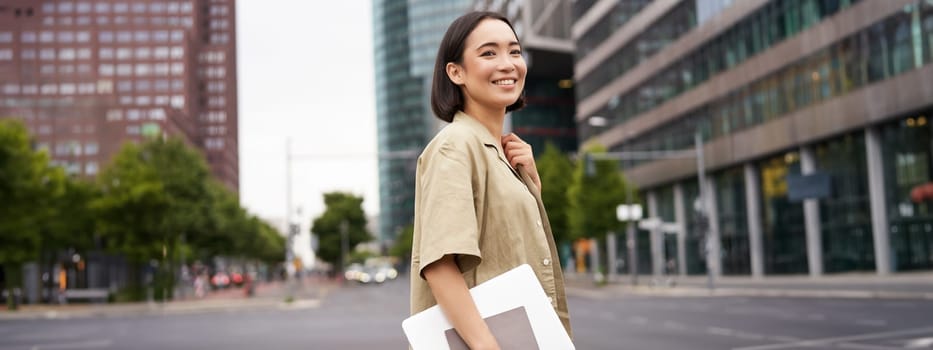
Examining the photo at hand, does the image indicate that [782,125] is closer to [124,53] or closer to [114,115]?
[114,115]

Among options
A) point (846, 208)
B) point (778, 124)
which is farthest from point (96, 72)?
point (846, 208)

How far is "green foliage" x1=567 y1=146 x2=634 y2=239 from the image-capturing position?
49.8 m

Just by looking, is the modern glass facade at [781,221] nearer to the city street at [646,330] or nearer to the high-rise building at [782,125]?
the high-rise building at [782,125]

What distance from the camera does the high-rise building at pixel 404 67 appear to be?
162 m

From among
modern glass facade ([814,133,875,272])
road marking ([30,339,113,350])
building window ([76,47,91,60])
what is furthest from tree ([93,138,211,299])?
building window ([76,47,91,60])

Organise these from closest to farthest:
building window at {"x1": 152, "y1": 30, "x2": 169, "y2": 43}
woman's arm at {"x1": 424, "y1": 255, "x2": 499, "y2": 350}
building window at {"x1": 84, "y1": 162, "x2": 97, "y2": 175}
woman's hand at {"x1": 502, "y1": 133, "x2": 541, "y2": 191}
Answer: woman's arm at {"x1": 424, "y1": 255, "x2": 499, "y2": 350}
woman's hand at {"x1": 502, "y1": 133, "x2": 541, "y2": 191}
building window at {"x1": 84, "y1": 162, "x2": 97, "y2": 175}
building window at {"x1": 152, "y1": 30, "x2": 169, "y2": 43}

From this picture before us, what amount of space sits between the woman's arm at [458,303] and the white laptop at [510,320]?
3 cm

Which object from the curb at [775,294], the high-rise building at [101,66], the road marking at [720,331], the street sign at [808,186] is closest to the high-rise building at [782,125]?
the street sign at [808,186]

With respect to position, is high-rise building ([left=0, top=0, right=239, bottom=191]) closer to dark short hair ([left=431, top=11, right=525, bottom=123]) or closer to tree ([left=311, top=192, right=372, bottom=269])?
tree ([left=311, top=192, right=372, bottom=269])

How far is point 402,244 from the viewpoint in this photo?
6117 inches

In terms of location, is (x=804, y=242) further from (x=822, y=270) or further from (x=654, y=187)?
(x=654, y=187)

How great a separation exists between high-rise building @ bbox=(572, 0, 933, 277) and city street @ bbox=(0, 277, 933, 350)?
11200mm

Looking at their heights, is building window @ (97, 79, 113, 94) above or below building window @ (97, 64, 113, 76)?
below

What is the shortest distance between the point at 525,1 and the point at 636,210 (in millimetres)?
44618
